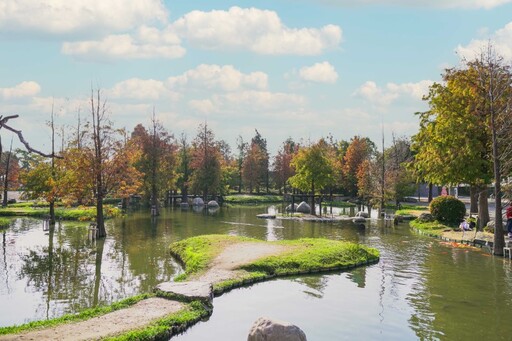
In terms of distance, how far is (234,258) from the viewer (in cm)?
2705

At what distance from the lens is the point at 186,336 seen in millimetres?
16047

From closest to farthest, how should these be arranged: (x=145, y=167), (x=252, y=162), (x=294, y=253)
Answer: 1. (x=294, y=253)
2. (x=145, y=167)
3. (x=252, y=162)

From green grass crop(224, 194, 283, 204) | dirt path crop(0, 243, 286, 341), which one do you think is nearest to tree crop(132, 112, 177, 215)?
green grass crop(224, 194, 283, 204)

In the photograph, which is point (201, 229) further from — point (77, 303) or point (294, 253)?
point (77, 303)

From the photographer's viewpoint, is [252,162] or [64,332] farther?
[252,162]

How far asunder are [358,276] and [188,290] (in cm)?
941

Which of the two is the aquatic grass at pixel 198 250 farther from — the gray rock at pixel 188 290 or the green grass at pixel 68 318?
the green grass at pixel 68 318

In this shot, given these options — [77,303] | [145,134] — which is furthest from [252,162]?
[77,303]

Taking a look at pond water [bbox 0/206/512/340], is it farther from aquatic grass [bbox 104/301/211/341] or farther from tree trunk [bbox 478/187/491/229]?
tree trunk [bbox 478/187/491/229]

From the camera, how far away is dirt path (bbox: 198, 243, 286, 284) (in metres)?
23.3

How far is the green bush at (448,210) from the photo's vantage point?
149ft

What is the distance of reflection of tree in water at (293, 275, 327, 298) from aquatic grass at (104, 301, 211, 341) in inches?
201

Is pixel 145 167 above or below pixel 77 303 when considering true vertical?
above

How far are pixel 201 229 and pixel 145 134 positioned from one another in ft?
91.8
